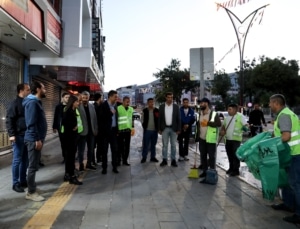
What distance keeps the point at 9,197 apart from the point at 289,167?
4415 mm

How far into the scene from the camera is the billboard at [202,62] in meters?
9.47

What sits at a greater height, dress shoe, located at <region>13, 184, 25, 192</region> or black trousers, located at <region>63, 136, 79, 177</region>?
black trousers, located at <region>63, 136, 79, 177</region>

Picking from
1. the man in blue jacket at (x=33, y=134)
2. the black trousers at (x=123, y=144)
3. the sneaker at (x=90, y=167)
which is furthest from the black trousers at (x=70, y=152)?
the black trousers at (x=123, y=144)

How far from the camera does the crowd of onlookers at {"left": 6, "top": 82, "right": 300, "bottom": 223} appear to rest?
538cm

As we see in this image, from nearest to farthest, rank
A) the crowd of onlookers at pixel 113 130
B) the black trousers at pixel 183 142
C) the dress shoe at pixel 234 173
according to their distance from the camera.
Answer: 1. the crowd of onlookers at pixel 113 130
2. the dress shoe at pixel 234 173
3. the black trousers at pixel 183 142

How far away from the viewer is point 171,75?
46531 millimetres

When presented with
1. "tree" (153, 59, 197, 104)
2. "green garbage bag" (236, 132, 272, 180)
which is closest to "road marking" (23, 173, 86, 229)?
"green garbage bag" (236, 132, 272, 180)

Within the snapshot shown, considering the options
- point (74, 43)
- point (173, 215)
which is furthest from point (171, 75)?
point (173, 215)

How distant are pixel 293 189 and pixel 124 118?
490 centimetres

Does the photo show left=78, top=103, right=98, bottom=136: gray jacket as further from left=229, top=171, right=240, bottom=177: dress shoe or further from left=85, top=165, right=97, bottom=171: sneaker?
left=229, top=171, right=240, bottom=177: dress shoe

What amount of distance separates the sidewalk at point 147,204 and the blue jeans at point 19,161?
12.6 inches

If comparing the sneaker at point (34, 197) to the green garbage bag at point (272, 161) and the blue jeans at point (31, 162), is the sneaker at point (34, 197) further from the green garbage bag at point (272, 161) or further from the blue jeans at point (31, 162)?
the green garbage bag at point (272, 161)

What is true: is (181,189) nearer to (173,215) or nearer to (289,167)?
(173,215)

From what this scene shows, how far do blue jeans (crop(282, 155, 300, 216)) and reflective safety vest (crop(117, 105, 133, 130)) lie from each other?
4.62m
